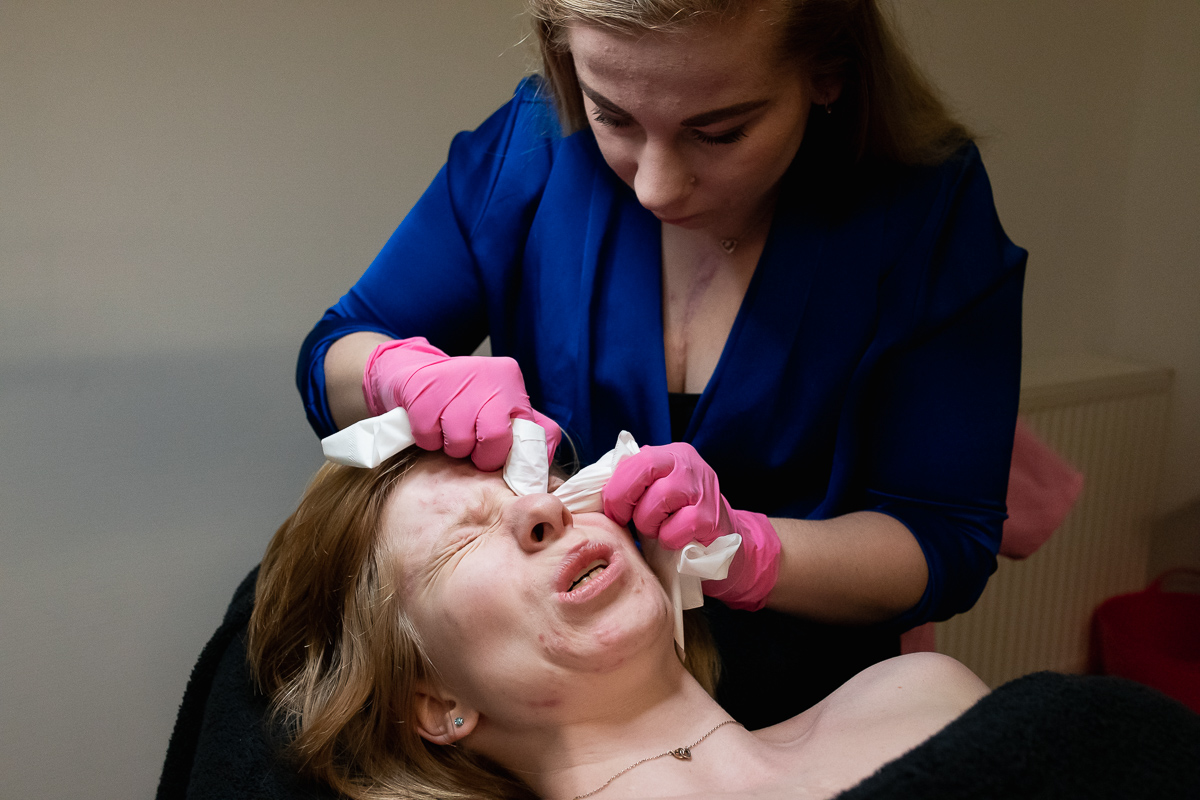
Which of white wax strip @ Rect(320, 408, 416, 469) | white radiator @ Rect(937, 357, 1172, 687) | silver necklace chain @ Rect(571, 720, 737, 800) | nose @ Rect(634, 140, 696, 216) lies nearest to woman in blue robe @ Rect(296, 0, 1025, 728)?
nose @ Rect(634, 140, 696, 216)

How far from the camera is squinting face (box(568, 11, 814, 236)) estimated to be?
1.01 meters

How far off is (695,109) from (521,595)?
1.99 ft

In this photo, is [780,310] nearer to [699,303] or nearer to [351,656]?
[699,303]

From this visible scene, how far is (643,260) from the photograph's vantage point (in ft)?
4.49

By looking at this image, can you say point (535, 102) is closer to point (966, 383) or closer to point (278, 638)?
point (966, 383)

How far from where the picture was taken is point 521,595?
108 centimetres

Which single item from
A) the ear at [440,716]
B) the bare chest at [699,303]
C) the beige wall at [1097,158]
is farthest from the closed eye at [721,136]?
the beige wall at [1097,158]

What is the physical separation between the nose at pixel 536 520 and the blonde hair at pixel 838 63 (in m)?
0.55

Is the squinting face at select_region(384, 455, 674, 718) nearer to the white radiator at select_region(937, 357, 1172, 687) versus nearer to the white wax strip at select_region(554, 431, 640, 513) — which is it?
the white wax strip at select_region(554, 431, 640, 513)

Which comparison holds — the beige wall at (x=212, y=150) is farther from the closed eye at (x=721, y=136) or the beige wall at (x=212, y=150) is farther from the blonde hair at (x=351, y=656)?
the closed eye at (x=721, y=136)

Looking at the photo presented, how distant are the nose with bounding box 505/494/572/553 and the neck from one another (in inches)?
7.5

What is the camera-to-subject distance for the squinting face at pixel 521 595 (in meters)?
1.07

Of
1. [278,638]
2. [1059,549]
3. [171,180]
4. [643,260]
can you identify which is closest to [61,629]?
[278,638]

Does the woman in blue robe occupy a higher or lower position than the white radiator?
higher
